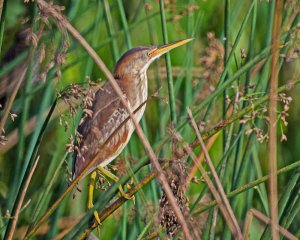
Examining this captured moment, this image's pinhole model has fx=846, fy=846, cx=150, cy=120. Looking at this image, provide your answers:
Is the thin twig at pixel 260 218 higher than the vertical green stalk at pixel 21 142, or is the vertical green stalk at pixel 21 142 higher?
the thin twig at pixel 260 218

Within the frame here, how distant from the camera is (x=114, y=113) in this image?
3.65 meters

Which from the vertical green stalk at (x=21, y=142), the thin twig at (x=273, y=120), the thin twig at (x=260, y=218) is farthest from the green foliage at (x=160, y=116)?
the thin twig at (x=273, y=120)

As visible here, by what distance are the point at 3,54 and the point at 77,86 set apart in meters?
3.69

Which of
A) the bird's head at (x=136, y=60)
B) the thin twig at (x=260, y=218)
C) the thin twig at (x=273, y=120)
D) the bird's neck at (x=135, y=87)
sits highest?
the thin twig at (x=273, y=120)

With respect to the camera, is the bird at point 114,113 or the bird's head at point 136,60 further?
the bird's head at point 136,60

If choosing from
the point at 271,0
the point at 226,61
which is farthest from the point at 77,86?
the point at 271,0

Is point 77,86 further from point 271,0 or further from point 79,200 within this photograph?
point 79,200

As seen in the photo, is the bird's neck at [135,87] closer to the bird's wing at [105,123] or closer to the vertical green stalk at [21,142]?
the bird's wing at [105,123]

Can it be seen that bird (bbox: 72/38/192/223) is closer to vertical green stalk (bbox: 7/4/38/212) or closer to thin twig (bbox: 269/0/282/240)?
vertical green stalk (bbox: 7/4/38/212)

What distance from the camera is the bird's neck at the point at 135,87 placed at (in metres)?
3.97

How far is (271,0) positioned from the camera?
10.4 ft

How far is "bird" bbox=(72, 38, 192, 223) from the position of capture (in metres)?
3.33

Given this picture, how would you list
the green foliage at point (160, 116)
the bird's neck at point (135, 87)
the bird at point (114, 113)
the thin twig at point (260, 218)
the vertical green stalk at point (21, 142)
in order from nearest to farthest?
the thin twig at point (260, 218), the green foliage at point (160, 116), the bird at point (114, 113), the vertical green stalk at point (21, 142), the bird's neck at point (135, 87)

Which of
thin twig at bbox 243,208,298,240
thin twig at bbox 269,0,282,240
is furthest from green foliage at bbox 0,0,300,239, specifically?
thin twig at bbox 269,0,282,240
